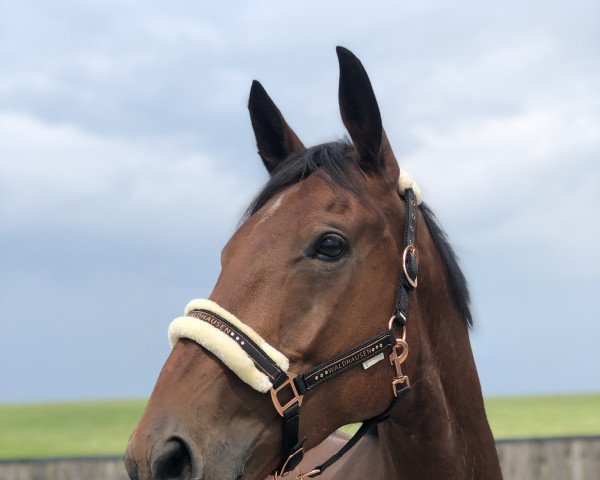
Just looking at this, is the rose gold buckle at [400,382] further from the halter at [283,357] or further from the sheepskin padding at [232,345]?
the sheepskin padding at [232,345]

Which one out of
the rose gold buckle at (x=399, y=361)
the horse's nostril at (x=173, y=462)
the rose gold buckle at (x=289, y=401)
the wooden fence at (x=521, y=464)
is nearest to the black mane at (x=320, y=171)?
the rose gold buckle at (x=399, y=361)

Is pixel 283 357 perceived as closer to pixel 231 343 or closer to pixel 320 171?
pixel 231 343

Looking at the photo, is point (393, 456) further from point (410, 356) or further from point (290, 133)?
point (290, 133)

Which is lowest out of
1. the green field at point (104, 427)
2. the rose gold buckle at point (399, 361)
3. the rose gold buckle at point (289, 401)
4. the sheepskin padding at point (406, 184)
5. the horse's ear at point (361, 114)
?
the rose gold buckle at point (289, 401)

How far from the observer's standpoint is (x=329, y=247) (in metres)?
2.54

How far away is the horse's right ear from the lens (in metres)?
3.20

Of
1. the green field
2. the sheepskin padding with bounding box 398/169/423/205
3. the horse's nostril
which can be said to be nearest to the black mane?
the sheepskin padding with bounding box 398/169/423/205

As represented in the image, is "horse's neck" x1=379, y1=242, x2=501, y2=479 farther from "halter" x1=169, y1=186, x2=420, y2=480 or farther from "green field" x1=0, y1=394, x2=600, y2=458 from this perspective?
"green field" x1=0, y1=394, x2=600, y2=458

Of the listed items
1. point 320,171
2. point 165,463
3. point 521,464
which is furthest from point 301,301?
point 521,464

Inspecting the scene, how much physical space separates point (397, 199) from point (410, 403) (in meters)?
0.80

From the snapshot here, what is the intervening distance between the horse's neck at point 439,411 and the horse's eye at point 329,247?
1.40 ft

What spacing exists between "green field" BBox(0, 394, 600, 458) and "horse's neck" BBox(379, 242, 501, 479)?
52.3 ft

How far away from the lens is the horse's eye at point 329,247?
2527mm

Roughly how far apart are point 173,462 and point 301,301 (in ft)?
2.13
